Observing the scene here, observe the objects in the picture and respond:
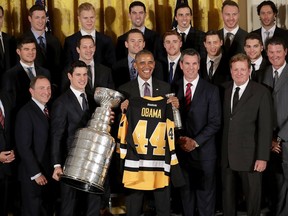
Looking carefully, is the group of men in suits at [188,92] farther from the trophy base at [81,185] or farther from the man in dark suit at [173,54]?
the trophy base at [81,185]

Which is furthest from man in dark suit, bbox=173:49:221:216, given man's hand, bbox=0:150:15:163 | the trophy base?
man's hand, bbox=0:150:15:163

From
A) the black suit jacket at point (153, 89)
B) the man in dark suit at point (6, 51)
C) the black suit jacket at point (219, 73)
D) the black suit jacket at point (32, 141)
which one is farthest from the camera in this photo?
the man in dark suit at point (6, 51)

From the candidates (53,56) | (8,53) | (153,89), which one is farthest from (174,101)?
(8,53)

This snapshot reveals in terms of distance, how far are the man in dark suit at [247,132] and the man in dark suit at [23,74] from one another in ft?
5.75

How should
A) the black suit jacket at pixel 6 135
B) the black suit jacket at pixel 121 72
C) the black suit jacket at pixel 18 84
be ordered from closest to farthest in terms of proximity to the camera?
the black suit jacket at pixel 6 135 < the black suit jacket at pixel 18 84 < the black suit jacket at pixel 121 72

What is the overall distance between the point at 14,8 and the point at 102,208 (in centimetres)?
257

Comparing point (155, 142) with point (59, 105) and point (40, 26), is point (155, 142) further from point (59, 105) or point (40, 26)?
point (40, 26)

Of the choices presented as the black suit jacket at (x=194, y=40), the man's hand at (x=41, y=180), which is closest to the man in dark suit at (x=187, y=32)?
the black suit jacket at (x=194, y=40)

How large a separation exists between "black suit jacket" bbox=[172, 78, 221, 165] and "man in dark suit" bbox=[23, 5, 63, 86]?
1494 mm

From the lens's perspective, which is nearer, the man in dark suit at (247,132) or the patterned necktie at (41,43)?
the man in dark suit at (247,132)

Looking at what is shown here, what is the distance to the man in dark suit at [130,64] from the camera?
229 inches

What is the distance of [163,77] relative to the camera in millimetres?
5820

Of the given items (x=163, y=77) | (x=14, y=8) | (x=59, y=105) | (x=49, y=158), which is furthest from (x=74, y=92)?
(x=14, y=8)

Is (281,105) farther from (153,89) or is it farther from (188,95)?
(153,89)
